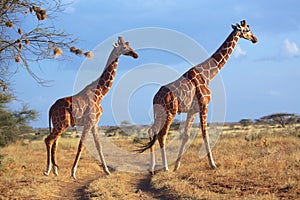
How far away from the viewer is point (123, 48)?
12.2m

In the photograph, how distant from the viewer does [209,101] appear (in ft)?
39.9

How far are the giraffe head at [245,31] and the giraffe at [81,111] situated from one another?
10.8 feet

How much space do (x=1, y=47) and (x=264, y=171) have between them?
6.82m

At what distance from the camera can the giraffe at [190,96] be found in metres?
12.0

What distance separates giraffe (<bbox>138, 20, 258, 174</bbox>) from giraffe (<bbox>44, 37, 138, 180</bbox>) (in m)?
1.56

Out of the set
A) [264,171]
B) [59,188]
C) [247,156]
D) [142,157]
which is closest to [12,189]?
[59,188]

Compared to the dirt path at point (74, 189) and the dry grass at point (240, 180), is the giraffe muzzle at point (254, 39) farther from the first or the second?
the dirt path at point (74, 189)

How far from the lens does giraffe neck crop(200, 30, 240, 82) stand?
494 inches

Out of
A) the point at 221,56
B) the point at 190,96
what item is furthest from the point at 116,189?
the point at 221,56

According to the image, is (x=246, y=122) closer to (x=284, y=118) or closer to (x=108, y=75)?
(x=284, y=118)

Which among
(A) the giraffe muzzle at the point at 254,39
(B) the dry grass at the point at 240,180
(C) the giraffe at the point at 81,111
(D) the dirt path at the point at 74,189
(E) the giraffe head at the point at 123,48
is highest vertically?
(A) the giraffe muzzle at the point at 254,39

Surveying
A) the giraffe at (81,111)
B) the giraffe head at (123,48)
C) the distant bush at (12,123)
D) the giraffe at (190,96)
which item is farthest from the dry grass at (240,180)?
the distant bush at (12,123)

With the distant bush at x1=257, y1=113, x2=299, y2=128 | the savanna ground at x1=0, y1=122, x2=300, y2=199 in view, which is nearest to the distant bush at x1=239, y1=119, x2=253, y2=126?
the distant bush at x1=257, y1=113, x2=299, y2=128

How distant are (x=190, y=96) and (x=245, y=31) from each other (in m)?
2.77
